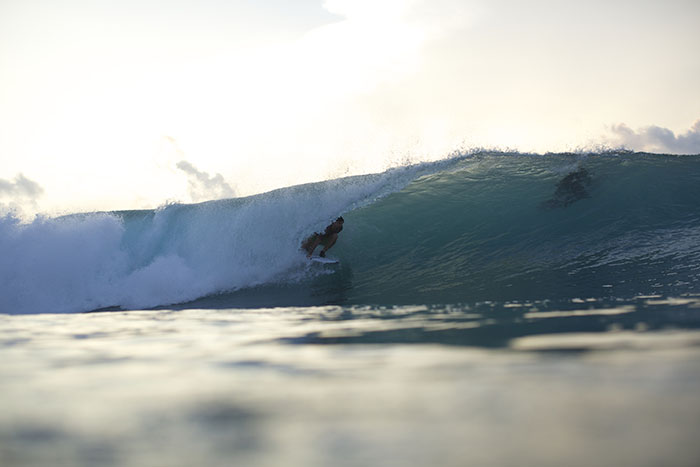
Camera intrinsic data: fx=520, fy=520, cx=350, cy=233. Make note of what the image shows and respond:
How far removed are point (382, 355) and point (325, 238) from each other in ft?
24.4

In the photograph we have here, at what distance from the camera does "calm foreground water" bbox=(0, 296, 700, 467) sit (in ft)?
3.86

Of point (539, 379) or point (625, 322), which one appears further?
point (625, 322)

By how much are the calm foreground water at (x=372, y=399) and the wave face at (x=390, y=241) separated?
12.2ft

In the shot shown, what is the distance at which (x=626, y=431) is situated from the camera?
1.19 meters

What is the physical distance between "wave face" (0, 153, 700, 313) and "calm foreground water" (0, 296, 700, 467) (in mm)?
3706

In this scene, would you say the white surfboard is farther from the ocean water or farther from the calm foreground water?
the calm foreground water

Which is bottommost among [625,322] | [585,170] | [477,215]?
[625,322]

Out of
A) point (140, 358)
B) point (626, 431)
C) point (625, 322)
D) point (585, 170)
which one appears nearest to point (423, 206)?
point (585, 170)

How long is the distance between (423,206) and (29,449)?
418 inches

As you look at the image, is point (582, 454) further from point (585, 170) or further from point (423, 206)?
point (585, 170)

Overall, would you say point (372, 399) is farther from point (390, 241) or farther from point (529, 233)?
point (390, 241)

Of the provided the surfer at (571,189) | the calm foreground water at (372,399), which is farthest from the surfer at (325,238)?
the calm foreground water at (372,399)

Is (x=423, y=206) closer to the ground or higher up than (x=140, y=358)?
higher up

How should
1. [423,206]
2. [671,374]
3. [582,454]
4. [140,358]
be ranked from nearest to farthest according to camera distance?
[582,454] → [671,374] → [140,358] → [423,206]
